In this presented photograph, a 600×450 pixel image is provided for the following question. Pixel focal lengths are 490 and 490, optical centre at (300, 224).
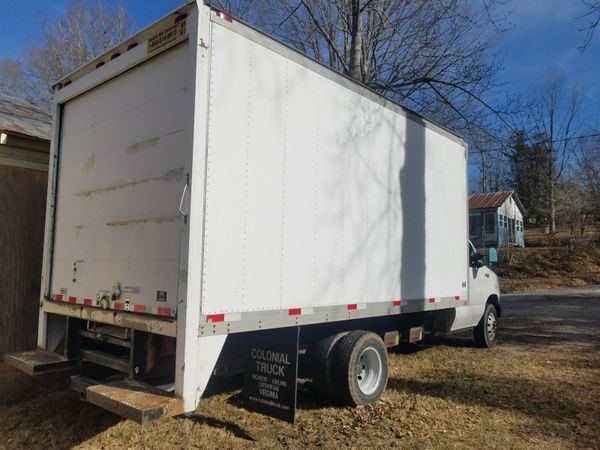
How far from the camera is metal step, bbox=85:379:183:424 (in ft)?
11.2

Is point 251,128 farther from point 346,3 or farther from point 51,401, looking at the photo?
point 346,3

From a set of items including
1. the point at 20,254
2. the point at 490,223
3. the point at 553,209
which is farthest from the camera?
the point at 490,223

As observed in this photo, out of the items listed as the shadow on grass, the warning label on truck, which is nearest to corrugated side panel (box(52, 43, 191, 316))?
the warning label on truck

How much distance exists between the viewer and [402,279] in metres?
6.07

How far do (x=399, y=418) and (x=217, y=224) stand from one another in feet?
9.40

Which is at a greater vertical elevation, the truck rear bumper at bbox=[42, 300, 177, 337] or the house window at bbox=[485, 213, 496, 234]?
the house window at bbox=[485, 213, 496, 234]

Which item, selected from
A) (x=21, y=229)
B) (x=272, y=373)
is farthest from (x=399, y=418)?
(x=21, y=229)

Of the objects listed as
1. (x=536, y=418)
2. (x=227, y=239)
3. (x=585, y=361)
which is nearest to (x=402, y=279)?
(x=536, y=418)

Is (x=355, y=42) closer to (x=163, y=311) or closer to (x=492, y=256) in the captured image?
(x=492, y=256)

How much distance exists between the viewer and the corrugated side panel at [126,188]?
4.01m

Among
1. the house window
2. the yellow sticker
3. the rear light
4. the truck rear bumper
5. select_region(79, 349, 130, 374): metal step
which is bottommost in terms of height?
select_region(79, 349, 130, 374): metal step

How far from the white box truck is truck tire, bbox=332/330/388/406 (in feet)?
0.05

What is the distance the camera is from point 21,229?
6.47 m

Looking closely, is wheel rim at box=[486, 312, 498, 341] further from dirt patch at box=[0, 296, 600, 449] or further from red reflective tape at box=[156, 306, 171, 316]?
red reflective tape at box=[156, 306, 171, 316]
